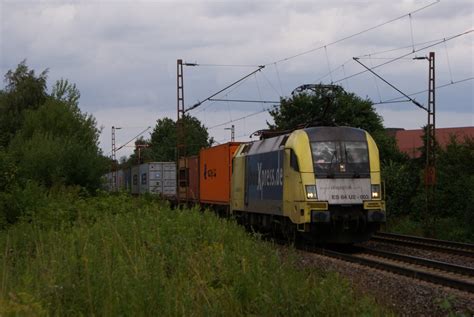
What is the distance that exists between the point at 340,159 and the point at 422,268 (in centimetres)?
402

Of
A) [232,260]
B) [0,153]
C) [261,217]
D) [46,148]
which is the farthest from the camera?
[46,148]

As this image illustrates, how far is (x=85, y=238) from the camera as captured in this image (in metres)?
10.5

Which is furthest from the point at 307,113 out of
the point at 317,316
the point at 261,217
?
the point at 317,316

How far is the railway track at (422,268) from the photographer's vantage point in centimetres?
1184

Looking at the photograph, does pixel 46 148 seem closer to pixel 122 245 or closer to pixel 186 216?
pixel 186 216

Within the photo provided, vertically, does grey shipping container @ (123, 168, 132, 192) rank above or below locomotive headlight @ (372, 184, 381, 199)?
above

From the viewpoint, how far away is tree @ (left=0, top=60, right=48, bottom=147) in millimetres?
50531

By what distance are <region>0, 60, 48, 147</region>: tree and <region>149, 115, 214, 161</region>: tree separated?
3262 cm

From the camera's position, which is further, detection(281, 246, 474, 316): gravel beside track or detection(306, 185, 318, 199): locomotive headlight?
detection(306, 185, 318, 199): locomotive headlight

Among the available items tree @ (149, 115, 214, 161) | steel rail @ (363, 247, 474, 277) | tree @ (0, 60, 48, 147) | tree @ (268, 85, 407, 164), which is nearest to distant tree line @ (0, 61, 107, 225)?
tree @ (0, 60, 48, 147)

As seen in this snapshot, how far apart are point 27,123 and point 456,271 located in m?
33.9

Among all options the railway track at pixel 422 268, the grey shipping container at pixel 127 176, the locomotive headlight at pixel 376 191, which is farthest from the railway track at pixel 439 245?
the grey shipping container at pixel 127 176

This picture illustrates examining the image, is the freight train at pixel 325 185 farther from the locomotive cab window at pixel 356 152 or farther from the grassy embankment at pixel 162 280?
the grassy embankment at pixel 162 280

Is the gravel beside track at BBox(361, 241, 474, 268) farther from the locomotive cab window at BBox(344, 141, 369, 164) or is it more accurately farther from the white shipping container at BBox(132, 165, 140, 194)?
the white shipping container at BBox(132, 165, 140, 194)
